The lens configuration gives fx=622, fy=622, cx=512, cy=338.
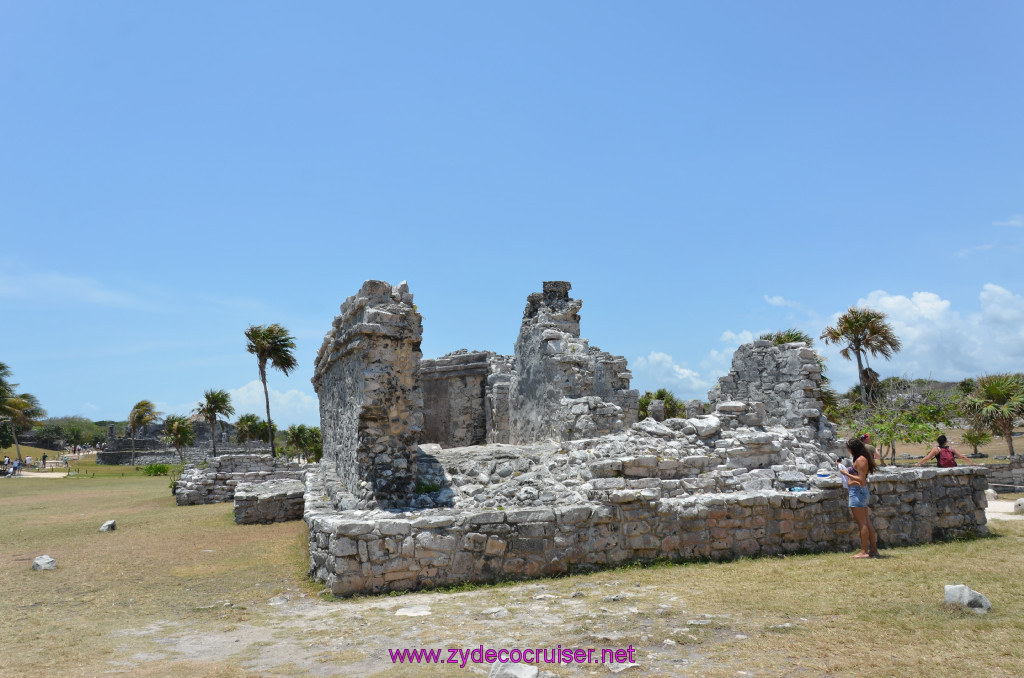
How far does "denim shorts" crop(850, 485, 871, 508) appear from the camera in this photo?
24.4ft

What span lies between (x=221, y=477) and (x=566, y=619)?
51.6 ft

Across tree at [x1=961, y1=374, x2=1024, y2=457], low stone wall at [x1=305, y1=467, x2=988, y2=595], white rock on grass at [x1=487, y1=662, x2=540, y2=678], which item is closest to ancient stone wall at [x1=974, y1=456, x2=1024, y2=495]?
tree at [x1=961, y1=374, x2=1024, y2=457]

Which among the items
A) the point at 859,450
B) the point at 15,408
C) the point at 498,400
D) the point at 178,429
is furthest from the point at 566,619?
the point at 15,408

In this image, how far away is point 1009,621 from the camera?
4.75 m

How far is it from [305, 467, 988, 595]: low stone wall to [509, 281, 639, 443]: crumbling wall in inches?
130

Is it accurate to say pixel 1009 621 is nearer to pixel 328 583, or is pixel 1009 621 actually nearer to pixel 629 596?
pixel 629 596

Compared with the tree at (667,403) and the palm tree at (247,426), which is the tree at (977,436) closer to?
the tree at (667,403)

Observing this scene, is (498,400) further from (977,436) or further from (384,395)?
(977,436)

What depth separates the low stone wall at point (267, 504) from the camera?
13.0 metres

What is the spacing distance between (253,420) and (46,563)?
36.9m

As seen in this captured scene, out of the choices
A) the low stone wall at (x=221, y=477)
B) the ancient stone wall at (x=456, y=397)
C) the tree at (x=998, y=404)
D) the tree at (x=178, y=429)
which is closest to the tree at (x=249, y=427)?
the tree at (x=178, y=429)

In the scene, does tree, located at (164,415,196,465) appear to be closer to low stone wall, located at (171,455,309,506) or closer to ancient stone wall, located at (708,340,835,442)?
low stone wall, located at (171,455,309,506)

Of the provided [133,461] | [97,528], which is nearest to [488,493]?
[97,528]

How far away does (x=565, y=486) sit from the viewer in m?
8.12
